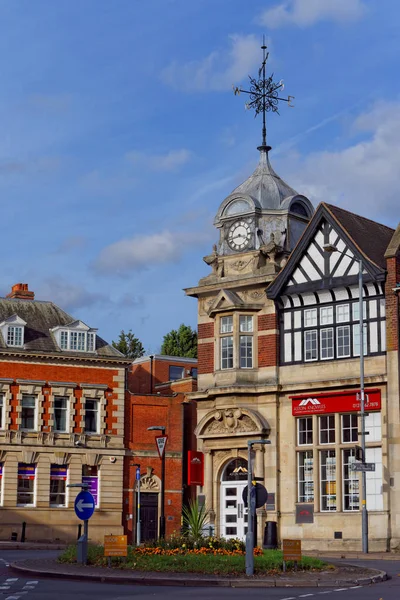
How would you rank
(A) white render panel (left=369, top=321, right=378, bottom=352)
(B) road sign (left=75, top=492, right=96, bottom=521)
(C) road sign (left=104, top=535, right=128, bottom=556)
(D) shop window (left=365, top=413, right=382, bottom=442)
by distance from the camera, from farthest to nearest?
1. (A) white render panel (left=369, top=321, right=378, bottom=352)
2. (D) shop window (left=365, top=413, right=382, bottom=442)
3. (B) road sign (left=75, top=492, right=96, bottom=521)
4. (C) road sign (left=104, top=535, right=128, bottom=556)

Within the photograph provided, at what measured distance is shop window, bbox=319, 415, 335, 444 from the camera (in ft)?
139

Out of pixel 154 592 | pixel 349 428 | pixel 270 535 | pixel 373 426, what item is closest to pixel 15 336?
pixel 349 428

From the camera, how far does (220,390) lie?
45031 millimetres

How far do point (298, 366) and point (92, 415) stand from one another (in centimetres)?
1699

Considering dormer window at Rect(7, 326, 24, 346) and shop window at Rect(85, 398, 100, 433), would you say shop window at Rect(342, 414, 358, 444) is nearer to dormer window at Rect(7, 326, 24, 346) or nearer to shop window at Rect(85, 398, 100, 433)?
shop window at Rect(85, 398, 100, 433)

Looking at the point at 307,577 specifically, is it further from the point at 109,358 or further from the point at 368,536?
the point at 109,358

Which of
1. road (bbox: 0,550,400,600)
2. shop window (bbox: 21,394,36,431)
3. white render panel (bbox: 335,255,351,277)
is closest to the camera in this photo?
road (bbox: 0,550,400,600)

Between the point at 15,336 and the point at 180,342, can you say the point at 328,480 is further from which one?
the point at 180,342

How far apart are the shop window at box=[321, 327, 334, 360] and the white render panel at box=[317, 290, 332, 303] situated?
1.22 metres

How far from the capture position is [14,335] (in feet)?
185

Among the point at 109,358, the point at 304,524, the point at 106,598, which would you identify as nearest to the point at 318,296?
the point at 304,524

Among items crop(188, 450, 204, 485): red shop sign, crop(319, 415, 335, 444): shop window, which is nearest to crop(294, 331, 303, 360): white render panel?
crop(319, 415, 335, 444): shop window

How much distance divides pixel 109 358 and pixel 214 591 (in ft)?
120

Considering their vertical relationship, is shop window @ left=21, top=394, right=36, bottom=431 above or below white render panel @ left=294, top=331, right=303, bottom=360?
below
